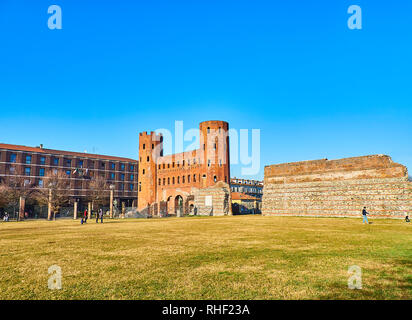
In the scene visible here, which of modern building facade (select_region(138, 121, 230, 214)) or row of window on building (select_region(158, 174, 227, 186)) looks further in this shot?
row of window on building (select_region(158, 174, 227, 186))

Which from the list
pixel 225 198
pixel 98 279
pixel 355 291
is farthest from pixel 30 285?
pixel 225 198

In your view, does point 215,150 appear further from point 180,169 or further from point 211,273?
point 211,273

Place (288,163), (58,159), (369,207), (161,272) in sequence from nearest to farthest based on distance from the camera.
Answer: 1. (161,272)
2. (369,207)
3. (288,163)
4. (58,159)

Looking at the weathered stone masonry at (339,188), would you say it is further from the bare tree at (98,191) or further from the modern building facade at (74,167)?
the modern building facade at (74,167)

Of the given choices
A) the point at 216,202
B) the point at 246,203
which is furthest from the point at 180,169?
the point at 216,202

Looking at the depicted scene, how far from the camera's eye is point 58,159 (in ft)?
220

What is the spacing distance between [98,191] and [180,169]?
19.5m

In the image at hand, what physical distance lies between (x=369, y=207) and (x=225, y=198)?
1940 cm

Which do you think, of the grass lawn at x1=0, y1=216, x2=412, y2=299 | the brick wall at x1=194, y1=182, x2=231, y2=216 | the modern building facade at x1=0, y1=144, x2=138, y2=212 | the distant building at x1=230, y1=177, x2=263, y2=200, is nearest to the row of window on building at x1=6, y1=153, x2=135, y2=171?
the modern building facade at x1=0, y1=144, x2=138, y2=212

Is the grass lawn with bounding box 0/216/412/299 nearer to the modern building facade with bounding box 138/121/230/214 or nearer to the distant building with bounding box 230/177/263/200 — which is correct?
the modern building facade with bounding box 138/121/230/214

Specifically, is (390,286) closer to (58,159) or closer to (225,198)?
(225,198)

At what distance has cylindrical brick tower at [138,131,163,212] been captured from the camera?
2511 inches

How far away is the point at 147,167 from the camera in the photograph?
64.2 meters

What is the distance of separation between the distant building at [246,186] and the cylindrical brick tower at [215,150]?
47.8ft
